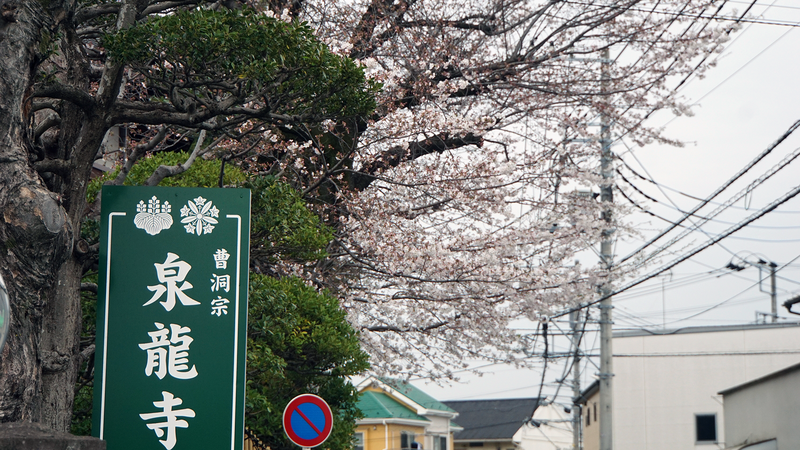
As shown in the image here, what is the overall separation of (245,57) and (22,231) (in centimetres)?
188

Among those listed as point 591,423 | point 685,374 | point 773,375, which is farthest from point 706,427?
point 773,375

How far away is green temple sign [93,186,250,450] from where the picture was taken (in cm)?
519

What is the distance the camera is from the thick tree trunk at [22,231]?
439 cm

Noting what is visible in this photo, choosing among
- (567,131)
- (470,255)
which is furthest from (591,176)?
(470,255)

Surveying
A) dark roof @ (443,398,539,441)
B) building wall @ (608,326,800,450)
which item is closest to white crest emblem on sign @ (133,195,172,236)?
building wall @ (608,326,800,450)

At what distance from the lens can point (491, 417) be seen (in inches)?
1957

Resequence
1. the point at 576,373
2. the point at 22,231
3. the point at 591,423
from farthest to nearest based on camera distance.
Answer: the point at 591,423
the point at 576,373
the point at 22,231

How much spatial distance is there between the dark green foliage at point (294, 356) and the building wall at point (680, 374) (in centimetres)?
1780

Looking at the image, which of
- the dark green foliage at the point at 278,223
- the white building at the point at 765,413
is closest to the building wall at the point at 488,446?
the white building at the point at 765,413

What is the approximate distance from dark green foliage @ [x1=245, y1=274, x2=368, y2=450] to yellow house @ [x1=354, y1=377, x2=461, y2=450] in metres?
20.6

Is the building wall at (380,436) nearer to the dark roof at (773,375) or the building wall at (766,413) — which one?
the building wall at (766,413)

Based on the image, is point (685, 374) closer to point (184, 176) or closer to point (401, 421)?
point (401, 421)

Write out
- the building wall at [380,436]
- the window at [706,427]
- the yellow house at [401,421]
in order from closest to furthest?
the window at [706,427] < the building wall at [380,436] < the yellow house at [401,421]

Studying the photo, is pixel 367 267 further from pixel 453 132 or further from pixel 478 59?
pixel 478 59
